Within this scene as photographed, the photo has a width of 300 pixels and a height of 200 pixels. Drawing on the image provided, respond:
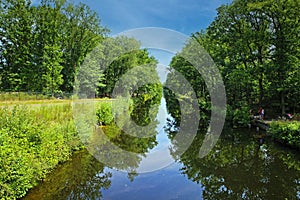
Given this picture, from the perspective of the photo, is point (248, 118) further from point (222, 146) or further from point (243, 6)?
point (243, 6)

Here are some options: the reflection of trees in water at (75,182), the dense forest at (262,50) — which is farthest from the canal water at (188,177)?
the dense forest at (262,50)

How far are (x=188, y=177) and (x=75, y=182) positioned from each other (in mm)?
4615

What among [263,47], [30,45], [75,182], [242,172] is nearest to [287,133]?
[242,172]

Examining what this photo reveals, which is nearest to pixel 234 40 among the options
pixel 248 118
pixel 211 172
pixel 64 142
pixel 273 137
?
pixel 248 118

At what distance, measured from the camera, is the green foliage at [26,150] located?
7.18 metres

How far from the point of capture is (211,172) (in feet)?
35.8

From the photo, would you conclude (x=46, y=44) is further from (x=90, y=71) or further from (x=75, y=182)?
(x=75, y=182)

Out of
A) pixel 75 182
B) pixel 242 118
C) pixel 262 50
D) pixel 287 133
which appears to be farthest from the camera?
pixel 262 50

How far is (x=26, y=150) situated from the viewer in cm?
841

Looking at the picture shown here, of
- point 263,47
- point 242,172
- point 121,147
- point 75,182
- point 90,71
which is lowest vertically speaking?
point 75,182

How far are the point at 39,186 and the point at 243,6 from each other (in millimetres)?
23186

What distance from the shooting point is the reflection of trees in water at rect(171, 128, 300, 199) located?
29.0ft

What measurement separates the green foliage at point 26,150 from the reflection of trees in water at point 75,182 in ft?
1.21

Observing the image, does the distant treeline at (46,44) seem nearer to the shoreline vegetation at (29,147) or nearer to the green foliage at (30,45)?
→ the green foliage at (30,45)
